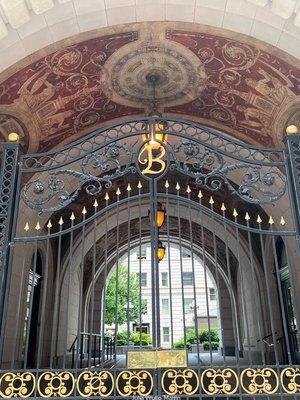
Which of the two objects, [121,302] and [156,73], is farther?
[121,302]

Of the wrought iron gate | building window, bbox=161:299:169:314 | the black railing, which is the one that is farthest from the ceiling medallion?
building window, bbox=161:299:169:314

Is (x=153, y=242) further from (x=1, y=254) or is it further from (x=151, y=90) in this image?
(x=151, y=90)

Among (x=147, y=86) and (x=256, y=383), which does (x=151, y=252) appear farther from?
(x=147, y=86)

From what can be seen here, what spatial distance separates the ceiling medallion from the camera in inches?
283

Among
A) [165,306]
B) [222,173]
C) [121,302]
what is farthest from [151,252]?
[165,306]

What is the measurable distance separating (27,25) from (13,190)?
255 cm

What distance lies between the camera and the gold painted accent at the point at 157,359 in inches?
175

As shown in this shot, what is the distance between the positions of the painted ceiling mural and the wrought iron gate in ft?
1.84

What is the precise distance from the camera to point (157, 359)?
445cm

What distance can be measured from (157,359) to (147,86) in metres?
5.26

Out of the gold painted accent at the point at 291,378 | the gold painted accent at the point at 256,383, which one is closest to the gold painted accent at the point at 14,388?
the gold painted accent at the point at 256,383

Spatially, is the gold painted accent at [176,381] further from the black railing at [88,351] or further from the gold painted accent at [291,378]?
the gold painted accent at [291,378]

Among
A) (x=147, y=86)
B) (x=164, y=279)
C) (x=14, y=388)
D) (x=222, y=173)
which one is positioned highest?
(x=164, y=279)

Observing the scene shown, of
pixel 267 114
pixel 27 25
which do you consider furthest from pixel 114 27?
pixel 267 114
